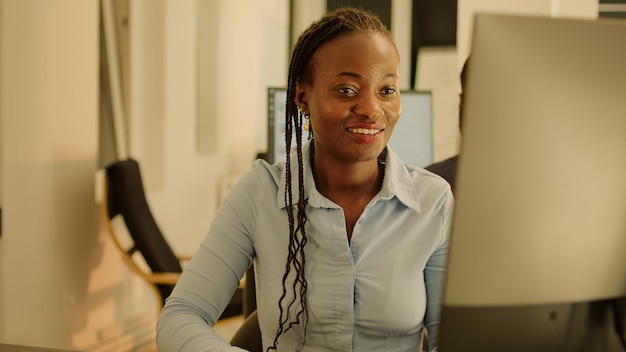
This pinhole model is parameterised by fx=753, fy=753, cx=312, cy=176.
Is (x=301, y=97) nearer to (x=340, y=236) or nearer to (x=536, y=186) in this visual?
(x=340, y=236)

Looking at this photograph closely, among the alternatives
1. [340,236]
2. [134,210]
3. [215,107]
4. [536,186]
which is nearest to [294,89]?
[340,236]

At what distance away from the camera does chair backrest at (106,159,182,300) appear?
3184 millimetres

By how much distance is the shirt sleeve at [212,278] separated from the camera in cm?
112

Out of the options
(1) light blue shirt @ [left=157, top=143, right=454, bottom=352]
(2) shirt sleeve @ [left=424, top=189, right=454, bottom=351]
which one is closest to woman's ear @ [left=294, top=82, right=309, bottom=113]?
(1) light blue shirt @ [left=157, top=143, right=454, bottom=352]

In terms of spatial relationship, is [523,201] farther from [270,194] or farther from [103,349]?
[103,349]

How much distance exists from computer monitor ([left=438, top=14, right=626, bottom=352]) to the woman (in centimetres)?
51

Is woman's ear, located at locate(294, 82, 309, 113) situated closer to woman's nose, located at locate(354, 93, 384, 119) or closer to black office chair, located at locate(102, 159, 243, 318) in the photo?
woman's nose, located at locate(354, 93, 384, 119)

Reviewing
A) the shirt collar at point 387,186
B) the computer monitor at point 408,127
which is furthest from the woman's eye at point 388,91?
the computer monitor at point 408,127

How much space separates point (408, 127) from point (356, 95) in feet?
5.63

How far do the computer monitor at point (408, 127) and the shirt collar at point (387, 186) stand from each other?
1.56m

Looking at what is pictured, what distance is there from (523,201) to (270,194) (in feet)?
2.26

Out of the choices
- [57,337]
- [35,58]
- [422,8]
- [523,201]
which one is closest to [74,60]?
[35,58]

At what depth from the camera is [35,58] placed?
2.87m

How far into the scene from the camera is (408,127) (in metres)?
2.87
